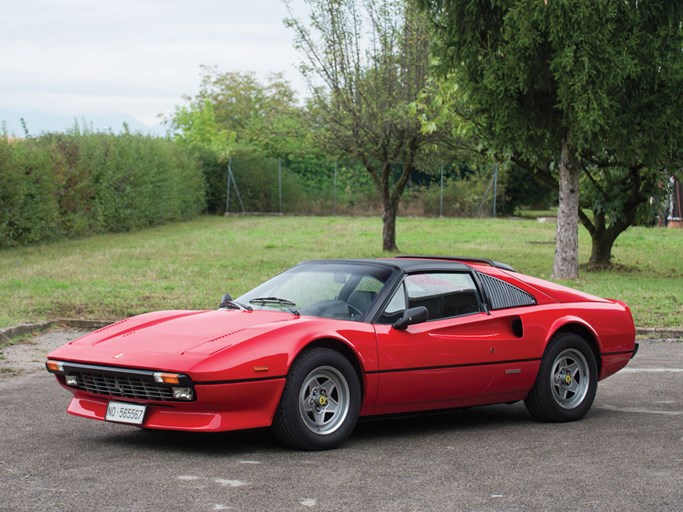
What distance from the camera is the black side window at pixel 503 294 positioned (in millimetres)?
8531

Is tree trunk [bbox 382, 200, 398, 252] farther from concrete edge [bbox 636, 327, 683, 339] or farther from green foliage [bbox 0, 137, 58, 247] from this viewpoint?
concrete edge [bbox 636, 327, 683, 339]

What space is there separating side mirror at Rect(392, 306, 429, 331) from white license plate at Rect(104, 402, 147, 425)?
1823mm

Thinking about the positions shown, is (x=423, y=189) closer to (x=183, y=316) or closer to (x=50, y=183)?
(x=50, y=183)

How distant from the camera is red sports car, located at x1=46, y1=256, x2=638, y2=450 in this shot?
6.92m

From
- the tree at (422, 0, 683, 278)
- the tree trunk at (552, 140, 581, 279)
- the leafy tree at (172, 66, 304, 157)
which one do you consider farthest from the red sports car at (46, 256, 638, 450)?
the leafy tree at (172, 66, 304, 157)

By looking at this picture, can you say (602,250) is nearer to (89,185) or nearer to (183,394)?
(89,185)

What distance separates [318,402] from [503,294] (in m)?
2.08

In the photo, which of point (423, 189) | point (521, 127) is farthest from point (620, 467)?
point (423, 189)

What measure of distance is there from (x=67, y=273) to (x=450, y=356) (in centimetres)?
1381

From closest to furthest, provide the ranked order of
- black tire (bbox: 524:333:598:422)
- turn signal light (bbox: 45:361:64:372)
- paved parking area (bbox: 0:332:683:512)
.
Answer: paved parking area (bbox: 0:332:683:512), turn signal light (bbox: 45:361:64:372), black tire (bbox: 524:333:598:422)

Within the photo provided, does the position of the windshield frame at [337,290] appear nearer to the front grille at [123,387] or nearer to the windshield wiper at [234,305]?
the windshield wiper at [234,305]

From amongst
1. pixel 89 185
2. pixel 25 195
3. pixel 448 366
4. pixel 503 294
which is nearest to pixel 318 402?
pixel 448 366

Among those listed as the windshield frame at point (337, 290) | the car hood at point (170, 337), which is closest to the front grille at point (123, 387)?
the car hood at point (170, 337)

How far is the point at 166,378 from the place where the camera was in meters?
6.80
